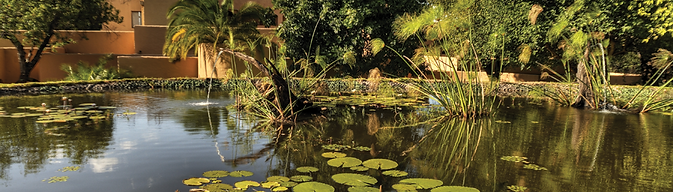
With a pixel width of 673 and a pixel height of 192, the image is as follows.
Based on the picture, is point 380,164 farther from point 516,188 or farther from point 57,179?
point 57,179

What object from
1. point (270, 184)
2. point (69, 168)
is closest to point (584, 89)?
point (270, 184)

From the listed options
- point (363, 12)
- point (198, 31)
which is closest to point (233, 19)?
point (198, 31)

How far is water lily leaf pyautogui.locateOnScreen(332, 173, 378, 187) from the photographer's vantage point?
12.2ft

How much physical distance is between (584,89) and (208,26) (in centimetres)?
1292

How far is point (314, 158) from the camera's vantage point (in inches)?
187

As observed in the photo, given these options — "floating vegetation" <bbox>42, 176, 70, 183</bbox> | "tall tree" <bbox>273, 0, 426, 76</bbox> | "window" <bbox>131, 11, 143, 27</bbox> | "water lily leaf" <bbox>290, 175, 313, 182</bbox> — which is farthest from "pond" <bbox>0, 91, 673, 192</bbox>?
"window" <bbox>131, 11, 143, 27</bbox>

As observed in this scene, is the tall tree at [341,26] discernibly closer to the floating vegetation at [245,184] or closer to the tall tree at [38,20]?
the tall tree at [38,20]

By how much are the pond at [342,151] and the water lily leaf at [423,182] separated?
140 mm

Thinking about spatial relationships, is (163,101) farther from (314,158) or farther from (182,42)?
(314,158)

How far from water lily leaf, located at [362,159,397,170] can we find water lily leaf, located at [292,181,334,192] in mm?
863

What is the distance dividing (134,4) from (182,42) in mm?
10173

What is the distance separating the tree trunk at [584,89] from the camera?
9.91 m

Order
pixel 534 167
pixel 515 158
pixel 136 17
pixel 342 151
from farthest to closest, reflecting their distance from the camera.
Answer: pixel 136 17, pixel 342 151, pixel 515 158, pixel 534 167

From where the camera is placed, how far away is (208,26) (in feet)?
53.4
